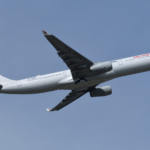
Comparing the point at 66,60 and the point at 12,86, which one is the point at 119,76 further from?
the point at 12,86

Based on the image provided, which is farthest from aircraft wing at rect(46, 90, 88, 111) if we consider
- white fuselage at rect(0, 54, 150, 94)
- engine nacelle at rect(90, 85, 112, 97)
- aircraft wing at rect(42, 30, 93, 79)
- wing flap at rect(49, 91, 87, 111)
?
aircraft wing at rect(42, 30, 93, 79)

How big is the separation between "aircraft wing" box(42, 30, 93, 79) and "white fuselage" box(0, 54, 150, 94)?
4.70 ft

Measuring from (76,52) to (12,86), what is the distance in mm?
12732

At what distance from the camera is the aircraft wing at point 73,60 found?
49.4 m

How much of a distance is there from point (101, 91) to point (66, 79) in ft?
32.9

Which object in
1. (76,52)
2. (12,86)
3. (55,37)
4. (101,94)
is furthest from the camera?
(101,94)

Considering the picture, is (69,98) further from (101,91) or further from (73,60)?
(73,60)

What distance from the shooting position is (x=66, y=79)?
5475cm

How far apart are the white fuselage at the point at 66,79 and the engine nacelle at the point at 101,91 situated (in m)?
6.68

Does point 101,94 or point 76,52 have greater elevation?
point 76,52

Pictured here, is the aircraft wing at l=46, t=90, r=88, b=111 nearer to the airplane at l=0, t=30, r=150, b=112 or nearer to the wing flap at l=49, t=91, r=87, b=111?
the wing flap at l=49, t=91, r=87, b=111

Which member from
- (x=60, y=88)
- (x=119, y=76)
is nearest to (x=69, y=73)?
(x=60, y=88)

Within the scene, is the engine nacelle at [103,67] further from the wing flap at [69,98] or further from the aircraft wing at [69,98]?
the wing flap at [69,98]

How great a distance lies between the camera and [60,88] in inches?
2183
